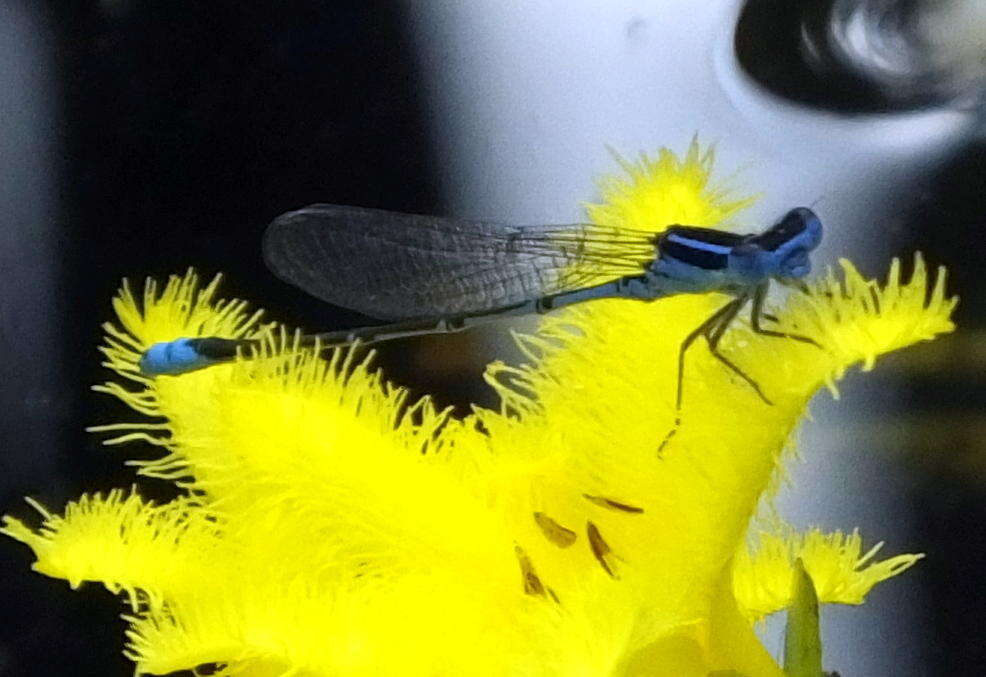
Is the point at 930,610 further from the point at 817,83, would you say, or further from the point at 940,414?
the point at 817,83

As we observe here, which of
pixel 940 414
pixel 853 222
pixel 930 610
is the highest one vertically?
pixel 853 222

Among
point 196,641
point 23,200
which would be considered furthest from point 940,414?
point 23,200

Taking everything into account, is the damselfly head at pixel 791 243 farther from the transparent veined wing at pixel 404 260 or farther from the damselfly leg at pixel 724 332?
the transparent veined wing at pixel 404 260

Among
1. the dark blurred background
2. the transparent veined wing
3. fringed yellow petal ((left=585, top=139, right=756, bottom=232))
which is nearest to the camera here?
fringed yellow petal ((left=585, top=139, right=756, bottom=232))

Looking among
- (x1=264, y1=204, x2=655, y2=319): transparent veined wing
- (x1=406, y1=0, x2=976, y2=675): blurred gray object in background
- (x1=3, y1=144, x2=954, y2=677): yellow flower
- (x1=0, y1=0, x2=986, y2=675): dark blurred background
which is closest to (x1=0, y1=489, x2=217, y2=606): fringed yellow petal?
(x1=3, y1=144, x2=954, y2=677): yellow flower

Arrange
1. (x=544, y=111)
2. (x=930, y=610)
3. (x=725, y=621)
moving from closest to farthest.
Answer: (x=725, y=621) < (x=930, y=610) < (x=544, y=111)

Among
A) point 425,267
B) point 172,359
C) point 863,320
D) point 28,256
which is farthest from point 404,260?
point 28,256

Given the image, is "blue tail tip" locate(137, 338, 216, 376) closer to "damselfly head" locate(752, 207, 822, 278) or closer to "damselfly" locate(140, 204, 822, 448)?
"damselfly" locate(140, 204, 822, 448)
